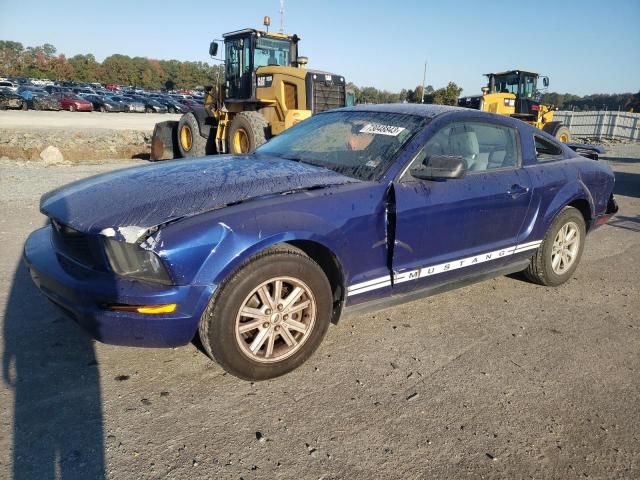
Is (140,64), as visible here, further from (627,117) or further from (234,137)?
(234,137)

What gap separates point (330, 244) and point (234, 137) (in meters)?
8.57

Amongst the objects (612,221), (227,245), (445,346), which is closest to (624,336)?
(445,346)

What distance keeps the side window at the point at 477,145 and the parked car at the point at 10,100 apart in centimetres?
3865

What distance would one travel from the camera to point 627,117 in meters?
30.2

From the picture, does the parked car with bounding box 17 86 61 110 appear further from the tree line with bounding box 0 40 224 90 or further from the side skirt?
the tree line with bounding box 0 40 224 90

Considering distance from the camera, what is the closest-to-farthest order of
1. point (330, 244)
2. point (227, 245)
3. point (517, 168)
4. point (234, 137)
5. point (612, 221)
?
1. point (227, 245)
2. point (330, 244)
3. point (517, 168)
4. point (612, 221)
5. point (234, 137)

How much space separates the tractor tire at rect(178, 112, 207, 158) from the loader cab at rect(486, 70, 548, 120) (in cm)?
1151

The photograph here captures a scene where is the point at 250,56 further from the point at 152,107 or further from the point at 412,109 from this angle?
the point at 152,107

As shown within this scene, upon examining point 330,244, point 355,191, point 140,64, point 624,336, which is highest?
point 140,64

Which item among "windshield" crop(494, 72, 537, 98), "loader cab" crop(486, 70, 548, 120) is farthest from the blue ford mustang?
"windshield" crop(494, 72, 537, 98)

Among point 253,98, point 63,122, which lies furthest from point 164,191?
point 63,122

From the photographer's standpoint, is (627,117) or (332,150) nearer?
(332,150)

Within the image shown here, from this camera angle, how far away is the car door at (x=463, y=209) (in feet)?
10.3

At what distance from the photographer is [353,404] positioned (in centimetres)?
258
